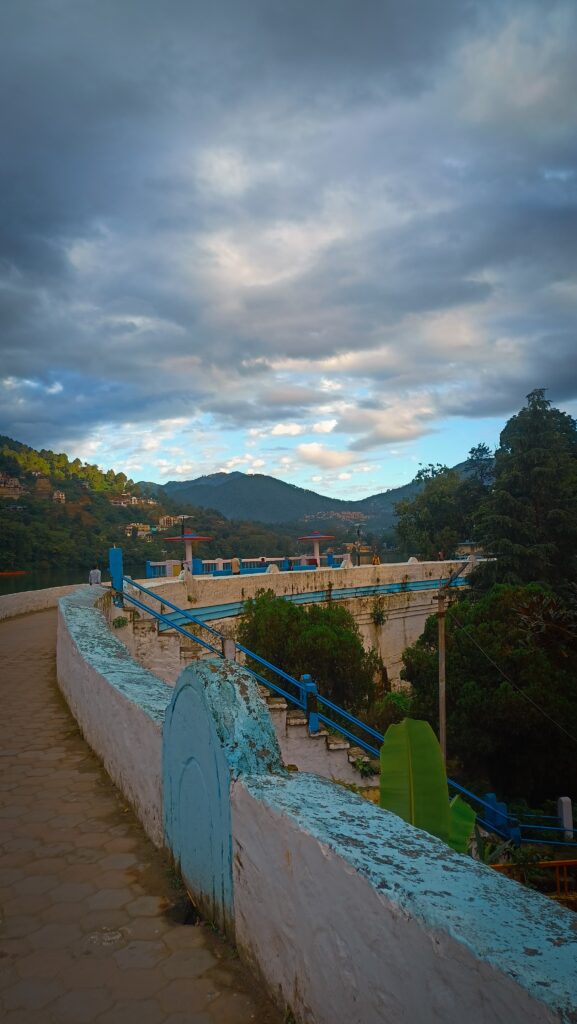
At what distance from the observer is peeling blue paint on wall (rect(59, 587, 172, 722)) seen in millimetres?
3841

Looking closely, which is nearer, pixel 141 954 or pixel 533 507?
pixel 141 954

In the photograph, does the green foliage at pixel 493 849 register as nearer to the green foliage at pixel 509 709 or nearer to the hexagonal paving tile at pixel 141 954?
the green foliage at pixel 509 709

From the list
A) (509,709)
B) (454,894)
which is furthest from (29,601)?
(454,894)

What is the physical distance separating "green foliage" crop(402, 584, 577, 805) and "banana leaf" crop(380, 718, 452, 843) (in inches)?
310

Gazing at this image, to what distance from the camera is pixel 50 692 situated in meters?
7.77

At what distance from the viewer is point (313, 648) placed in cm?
1224

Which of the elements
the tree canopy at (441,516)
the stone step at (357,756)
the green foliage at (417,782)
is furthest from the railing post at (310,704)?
the tree canopy at (441,516)

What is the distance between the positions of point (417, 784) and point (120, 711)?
1.96 m

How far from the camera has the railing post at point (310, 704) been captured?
29.5ft

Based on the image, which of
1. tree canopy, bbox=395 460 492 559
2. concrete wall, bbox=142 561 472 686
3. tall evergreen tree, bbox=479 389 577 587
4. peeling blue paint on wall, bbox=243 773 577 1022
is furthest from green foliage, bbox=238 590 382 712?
tree canopy, bbox=395 460 492 559

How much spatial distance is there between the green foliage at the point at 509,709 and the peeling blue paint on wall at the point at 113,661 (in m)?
7.52

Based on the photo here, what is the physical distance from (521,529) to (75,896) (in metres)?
21.6

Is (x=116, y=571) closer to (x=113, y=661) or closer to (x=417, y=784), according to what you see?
(x=113, y=661)

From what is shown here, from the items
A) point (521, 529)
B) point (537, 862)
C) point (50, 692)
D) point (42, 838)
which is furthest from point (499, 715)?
point (521, 529)
